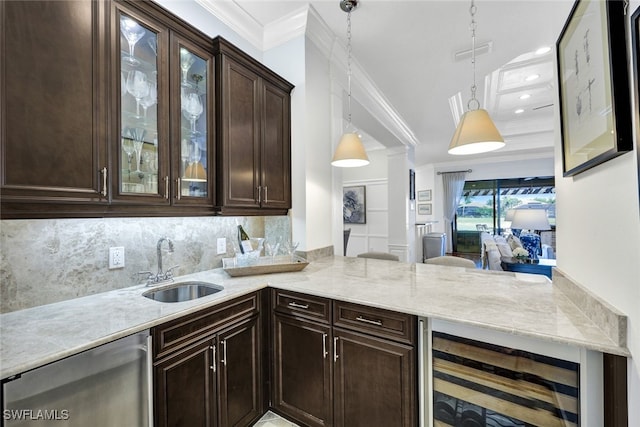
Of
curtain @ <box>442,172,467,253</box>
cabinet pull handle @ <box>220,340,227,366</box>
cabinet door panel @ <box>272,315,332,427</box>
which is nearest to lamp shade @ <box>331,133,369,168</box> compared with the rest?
cabinet door panel @ <box>272,315,332,427</box>

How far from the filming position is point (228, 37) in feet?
7.29

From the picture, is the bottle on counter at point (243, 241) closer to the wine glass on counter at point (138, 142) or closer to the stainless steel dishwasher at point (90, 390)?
the wine glass on counter at point (138, 142)

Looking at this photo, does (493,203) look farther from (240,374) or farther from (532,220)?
(240,374)

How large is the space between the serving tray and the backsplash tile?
0.27 m

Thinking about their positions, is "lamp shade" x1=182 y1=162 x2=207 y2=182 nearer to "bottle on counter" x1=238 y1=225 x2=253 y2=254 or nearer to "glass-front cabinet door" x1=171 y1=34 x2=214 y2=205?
"glass-front cabinet door" x1=171 y1=34 x2=214 y2=205

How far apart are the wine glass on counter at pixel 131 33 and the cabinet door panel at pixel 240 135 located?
486 millimetres

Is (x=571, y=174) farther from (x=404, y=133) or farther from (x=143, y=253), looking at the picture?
(x=404, y=133)

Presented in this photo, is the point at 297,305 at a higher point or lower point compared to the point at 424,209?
lower

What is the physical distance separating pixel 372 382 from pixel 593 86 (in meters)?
1.57

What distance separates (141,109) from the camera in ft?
4.63

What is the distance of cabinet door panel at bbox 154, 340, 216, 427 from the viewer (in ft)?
3.80

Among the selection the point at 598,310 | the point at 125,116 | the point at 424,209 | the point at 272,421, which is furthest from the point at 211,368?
the point at 424,209

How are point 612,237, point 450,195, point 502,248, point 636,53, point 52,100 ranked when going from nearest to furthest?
point 636,53 < point 612,237 < point 52,100 < point 502,248 < point 450,195

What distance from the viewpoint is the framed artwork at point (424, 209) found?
8789mm
